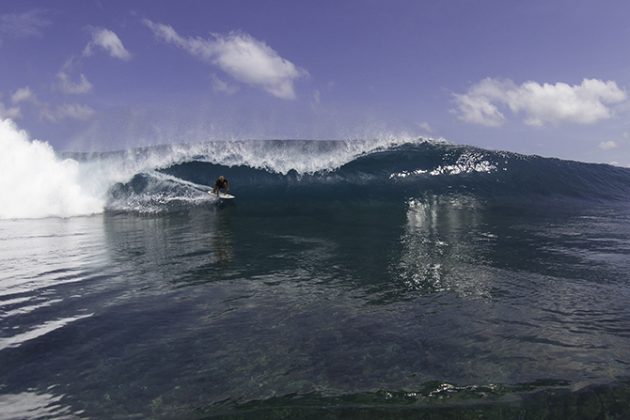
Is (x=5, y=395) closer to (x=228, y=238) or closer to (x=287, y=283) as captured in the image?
(x=287, y=283)

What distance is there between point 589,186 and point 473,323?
21.2 metres

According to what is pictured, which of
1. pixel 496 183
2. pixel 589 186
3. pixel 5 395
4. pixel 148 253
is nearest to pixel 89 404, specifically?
pixel 5 395

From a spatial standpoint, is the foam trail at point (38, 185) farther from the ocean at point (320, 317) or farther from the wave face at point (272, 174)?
the ocean at point (320, 317)

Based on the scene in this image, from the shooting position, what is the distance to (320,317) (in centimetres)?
465

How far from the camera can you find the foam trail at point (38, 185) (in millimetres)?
17094

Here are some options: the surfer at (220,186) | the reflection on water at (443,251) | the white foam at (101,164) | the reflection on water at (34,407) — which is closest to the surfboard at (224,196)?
the surfer at (220,186)

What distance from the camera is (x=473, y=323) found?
4.38m

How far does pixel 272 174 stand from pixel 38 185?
10.7 meters

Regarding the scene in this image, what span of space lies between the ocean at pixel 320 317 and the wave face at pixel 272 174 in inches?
187

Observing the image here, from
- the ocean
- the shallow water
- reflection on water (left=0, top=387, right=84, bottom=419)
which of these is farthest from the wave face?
reflection on water (left=0, top=387, right=84, bottom=419)

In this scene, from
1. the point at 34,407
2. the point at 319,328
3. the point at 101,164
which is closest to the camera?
the point at 34,407

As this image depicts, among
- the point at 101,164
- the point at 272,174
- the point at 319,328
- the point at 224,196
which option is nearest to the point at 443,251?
the point at 319,328

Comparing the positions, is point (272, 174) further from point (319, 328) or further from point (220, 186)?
point (319, 328)

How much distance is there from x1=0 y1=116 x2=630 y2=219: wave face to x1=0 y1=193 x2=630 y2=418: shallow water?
9.65m
